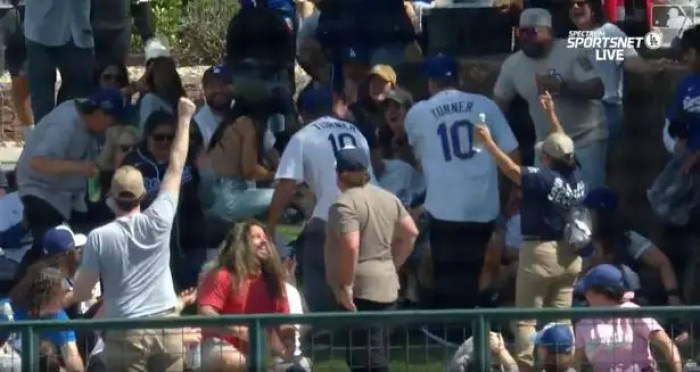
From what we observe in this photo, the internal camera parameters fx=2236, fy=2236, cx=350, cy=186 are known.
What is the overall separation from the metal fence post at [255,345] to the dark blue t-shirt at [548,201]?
53.1 inches

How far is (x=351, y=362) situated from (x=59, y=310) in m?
0.87

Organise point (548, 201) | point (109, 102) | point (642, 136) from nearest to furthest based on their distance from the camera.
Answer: point (548, 201), point (109, 102), point (642, 136)

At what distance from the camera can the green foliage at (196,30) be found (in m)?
11.9

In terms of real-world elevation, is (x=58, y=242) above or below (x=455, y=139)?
below

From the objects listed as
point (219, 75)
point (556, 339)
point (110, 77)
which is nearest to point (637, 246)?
point (556, 339)

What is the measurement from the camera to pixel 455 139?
6.80 meters

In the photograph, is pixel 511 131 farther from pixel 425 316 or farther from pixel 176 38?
pixel 176 38

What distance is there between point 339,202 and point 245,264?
527mm

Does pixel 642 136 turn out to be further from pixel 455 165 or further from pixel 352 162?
pixel 352 162

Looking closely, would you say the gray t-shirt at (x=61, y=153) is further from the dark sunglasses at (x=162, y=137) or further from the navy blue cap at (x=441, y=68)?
the navy blue cap at (x=441, y=68)

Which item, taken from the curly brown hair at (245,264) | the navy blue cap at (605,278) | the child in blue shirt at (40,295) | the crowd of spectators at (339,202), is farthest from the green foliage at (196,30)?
the navy blue cap at (605,278)

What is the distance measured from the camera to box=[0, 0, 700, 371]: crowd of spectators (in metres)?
5.57

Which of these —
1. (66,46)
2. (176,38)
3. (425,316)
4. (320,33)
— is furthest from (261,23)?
(176,38)

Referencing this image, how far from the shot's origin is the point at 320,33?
8.19 m
